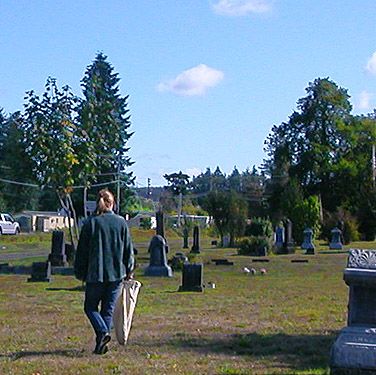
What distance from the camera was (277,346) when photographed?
9406 millimetres

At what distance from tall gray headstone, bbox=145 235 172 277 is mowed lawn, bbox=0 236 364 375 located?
356 centimetres

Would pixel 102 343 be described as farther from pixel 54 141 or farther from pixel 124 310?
pixel 54 141

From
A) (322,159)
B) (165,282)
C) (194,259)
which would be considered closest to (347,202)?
(322,159)

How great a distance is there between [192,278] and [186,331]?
20.8ft

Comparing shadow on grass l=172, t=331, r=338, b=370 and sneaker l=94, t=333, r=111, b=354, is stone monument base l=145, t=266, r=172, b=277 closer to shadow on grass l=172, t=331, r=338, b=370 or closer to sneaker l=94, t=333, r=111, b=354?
shadow on grass l=172, t=331, r=338, b=370

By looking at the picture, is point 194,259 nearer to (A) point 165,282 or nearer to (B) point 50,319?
(A) point 165,282

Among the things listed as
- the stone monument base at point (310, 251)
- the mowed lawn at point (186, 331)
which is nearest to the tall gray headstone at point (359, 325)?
the mowed lawn at point (186, 331)

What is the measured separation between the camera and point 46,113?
28.3 m

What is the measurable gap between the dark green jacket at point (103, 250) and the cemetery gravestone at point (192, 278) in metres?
8.10

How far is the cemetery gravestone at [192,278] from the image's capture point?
16891 mm

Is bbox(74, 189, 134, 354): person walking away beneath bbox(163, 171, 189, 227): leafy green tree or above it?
beneath

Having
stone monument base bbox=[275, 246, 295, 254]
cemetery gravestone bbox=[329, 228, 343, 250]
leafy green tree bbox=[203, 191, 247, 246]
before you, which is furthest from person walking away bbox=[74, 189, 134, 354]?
leafy green tree bbox=[203, 191, 247, 246]

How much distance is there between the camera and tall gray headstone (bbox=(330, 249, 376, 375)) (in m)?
7.02

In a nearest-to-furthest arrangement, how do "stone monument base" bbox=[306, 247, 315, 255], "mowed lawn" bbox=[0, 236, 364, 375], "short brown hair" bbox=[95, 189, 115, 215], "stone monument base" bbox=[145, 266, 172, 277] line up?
1. "mowed lawn" bbox=[0, 236, 364, 375]
2. "short brown hair" bbox=[95, 189, 115, 215]
3. "stone monument base" bbox=[145, 266, 172, 277]
4. "stone monument base" bbox=[306, 247, 315, 255]
